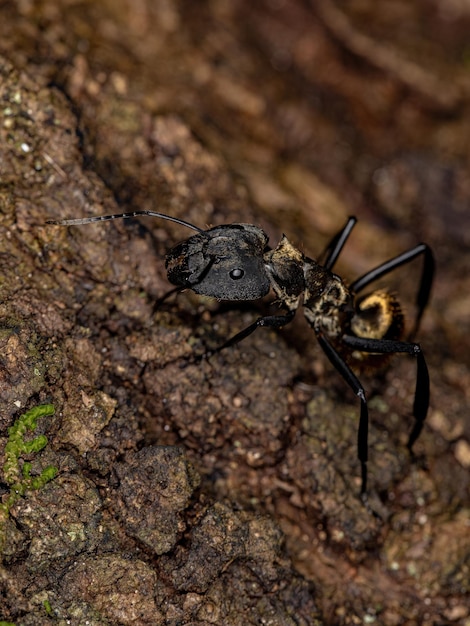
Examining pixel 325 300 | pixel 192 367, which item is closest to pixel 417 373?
pixel 325 300

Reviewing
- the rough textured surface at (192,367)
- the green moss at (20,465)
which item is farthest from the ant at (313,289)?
the green moss at (20,465)

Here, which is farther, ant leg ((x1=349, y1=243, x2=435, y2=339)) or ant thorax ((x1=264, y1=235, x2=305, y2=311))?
ant leg ((x1=349, y1=243, x2=435, y2=339))

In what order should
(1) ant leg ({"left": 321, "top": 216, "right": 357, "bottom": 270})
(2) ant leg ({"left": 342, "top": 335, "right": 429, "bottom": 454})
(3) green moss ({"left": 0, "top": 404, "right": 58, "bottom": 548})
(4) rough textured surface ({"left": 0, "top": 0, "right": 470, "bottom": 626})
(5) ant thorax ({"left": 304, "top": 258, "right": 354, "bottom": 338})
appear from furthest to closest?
(1) ant leg ({"left": 321, "top": 216, "right": 357, "bottom": 270})
(5) ant thorax ({"left": 304, "top": 258, "right": 354, "bottom": 338})
(2) ant leg ({"left": 342, "top": 335, "right": 429, "bottom": 454})
(4) rough textured surface ({"left": 0, "top": 0, "right": 470, "bottom": 626})
(3) green moss ({"left": 0, "top": 404, "right": 58, "bottom": 548})

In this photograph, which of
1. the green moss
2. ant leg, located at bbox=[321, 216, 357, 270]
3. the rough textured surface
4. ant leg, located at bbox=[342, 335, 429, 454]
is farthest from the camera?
ant leg, located at bbox=[321, 216, 357, 270]

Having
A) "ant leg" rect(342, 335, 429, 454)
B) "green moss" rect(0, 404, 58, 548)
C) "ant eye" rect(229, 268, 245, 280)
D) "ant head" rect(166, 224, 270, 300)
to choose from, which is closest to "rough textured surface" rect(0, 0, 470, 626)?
"green moss" rect(0, 404, 58, 548)

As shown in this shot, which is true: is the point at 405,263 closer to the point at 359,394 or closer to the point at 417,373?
the point at 417,373

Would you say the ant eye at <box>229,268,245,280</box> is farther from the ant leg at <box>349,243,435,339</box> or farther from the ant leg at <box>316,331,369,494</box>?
the ant leg at <box>349,243,435,339</box>

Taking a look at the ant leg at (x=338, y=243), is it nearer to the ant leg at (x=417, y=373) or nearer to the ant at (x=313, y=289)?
the ant at (x=313, y=289)
